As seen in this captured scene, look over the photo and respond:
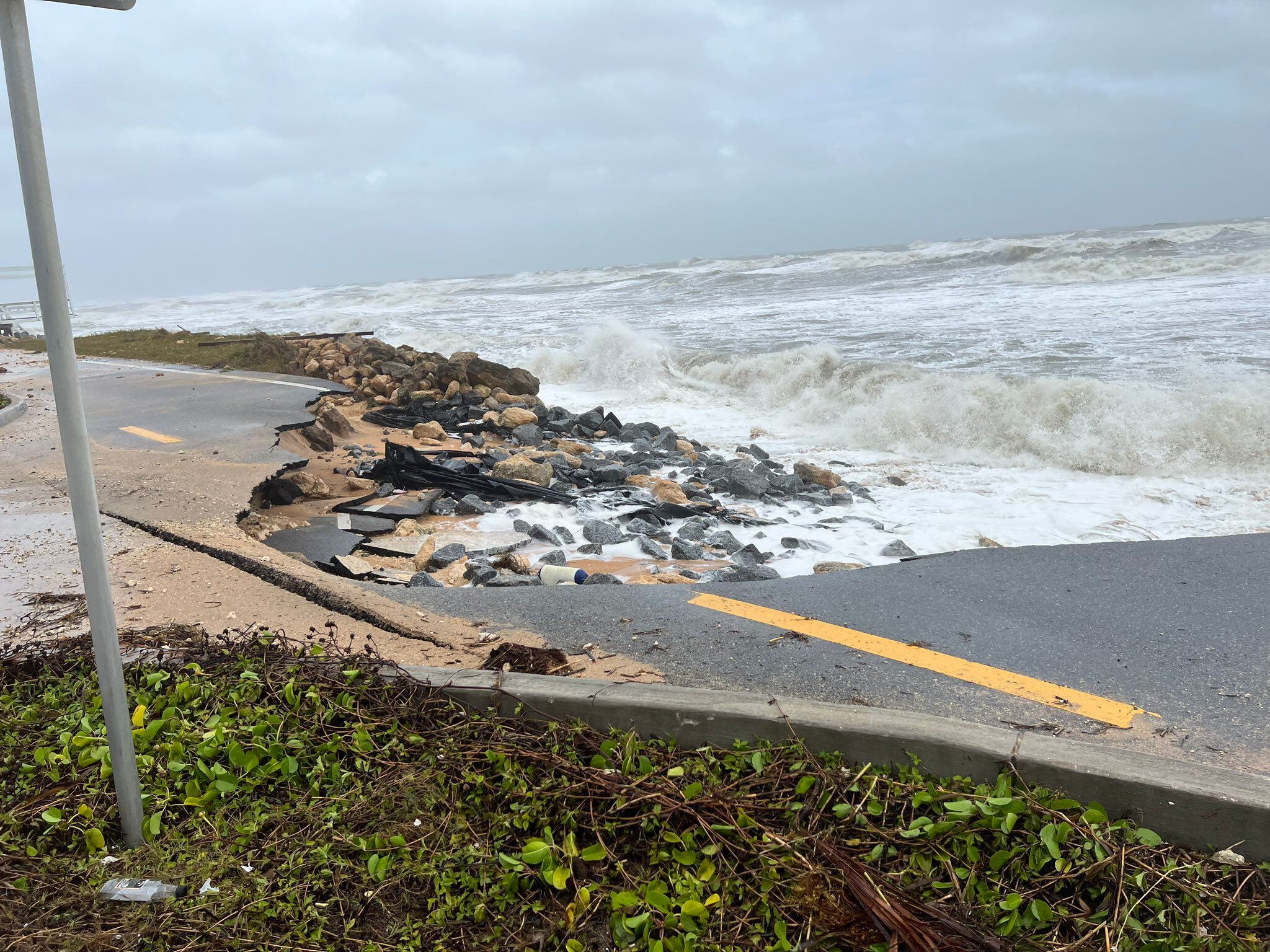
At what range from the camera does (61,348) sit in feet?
6.64

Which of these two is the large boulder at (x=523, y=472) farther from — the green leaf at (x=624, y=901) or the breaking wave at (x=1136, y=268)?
the breaking wave at (x=1136, y=268)

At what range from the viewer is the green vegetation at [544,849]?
2.04 metres

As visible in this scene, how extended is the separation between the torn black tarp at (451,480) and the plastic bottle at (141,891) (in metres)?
5.80

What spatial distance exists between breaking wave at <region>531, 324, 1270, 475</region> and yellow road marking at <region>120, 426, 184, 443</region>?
26.3 feet

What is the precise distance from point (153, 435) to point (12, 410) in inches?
79.9

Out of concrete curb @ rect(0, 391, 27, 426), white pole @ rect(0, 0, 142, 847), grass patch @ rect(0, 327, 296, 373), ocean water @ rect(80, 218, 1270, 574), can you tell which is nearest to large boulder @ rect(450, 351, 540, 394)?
ocean water @ rect(80, 218, 1270, 574)

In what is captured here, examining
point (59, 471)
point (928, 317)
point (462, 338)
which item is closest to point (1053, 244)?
point (928, 317)

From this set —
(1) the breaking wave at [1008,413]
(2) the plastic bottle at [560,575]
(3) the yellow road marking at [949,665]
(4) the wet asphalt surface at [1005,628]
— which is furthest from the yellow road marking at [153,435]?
(1) the breaking wave at [1008,413]

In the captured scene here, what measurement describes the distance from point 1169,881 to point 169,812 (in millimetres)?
2694

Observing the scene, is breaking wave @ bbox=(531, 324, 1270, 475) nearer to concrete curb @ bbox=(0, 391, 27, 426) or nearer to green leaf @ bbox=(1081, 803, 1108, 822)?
green leaf @ bbox=(1081, 803, 1108, 822)

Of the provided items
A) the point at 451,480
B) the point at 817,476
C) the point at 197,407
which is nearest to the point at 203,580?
the point at 451,480

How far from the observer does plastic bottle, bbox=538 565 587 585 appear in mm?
5629

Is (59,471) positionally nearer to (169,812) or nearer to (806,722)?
(169,812)

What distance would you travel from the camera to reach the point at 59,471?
7.22 metres
